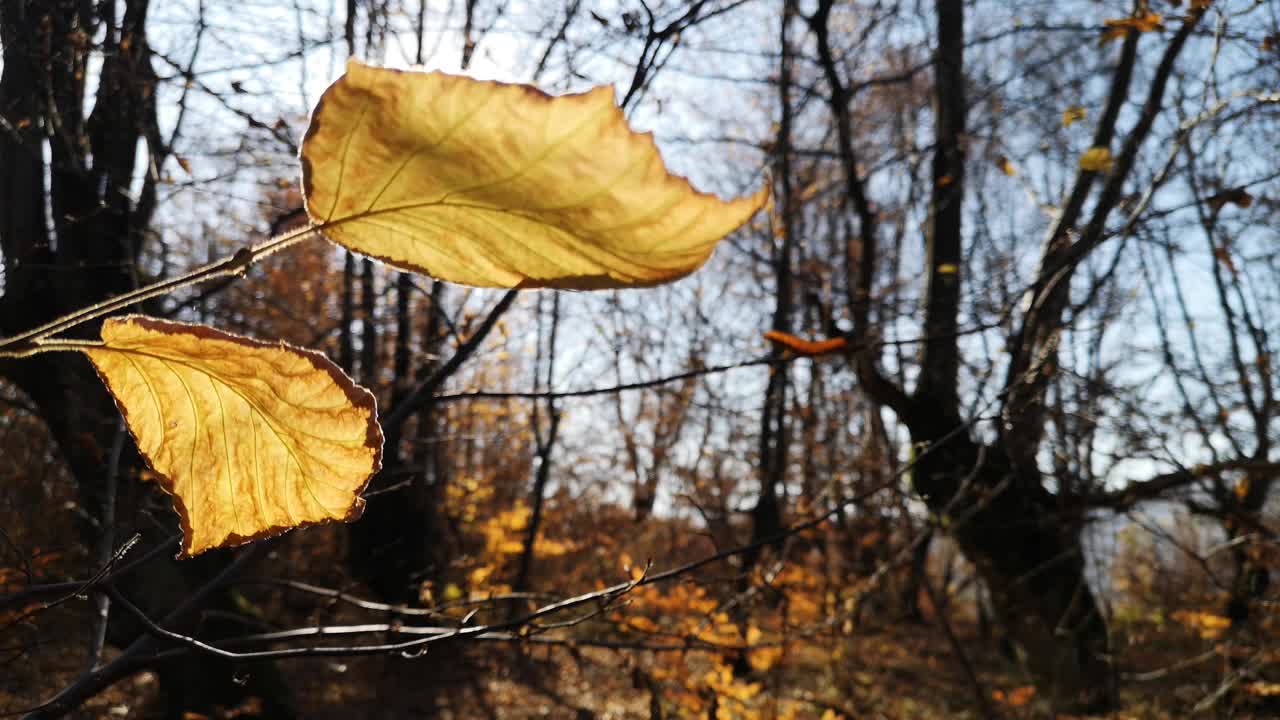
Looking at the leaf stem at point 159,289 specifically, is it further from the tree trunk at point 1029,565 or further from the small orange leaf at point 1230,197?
the tree trunk at point 1029,565

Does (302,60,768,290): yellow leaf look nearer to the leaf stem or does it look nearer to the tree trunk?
the leaf stem

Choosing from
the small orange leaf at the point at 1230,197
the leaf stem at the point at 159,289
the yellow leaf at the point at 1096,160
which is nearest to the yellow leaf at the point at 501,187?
the leaf stem at the point at 159,289

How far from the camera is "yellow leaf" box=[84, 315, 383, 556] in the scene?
45 cm

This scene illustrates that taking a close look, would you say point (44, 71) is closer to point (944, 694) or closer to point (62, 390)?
point (62, 390)

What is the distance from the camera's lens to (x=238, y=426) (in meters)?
0.48

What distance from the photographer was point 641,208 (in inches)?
14.5

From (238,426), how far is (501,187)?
24cm

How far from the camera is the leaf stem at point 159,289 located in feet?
1.30

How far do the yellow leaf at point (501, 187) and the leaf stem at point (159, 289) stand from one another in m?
0.03

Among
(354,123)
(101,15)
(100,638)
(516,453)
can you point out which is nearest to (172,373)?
(354,123)

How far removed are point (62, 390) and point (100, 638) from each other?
278 cm

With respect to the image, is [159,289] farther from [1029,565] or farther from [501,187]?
[1029,565]

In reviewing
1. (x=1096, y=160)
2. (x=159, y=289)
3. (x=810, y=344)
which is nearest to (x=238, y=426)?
(x=159, y=289)

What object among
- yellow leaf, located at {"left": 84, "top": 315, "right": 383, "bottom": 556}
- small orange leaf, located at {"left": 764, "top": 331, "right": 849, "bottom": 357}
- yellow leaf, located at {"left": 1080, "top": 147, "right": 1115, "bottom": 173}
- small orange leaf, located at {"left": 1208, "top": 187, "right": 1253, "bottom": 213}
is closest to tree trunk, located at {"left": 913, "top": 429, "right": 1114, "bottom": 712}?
small orange leaf, located at {"left": 1208, "top": 187, "right": 1253, "bottom": 213}
